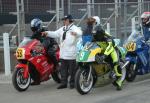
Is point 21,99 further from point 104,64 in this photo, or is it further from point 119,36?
point 119,36

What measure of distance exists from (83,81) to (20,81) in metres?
1.47

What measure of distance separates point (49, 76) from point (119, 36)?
4.04 meters

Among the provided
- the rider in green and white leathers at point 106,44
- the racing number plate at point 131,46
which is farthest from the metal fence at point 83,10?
the rider in green and white leathers at point 106,44

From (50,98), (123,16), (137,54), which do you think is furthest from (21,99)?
(123,16)

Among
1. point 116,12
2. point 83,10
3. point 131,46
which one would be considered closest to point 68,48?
point 131,46

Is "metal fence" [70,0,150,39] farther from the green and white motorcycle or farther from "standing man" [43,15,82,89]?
the green and white motorcycle

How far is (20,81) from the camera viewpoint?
10.4m

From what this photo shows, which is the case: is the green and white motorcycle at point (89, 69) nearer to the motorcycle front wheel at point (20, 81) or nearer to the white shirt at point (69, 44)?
the white shirt at point (69, 44)

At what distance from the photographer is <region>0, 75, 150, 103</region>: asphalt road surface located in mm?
9477

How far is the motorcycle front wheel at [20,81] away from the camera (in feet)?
Result: 33.6

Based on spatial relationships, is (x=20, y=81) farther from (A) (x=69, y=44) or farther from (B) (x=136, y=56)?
(B) (x=136, y=56)

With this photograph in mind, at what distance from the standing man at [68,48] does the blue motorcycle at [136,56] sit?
4.39 ft

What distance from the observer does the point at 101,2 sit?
1554 centimetres

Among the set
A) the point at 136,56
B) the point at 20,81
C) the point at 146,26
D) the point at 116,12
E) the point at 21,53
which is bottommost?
the point at 20,81
